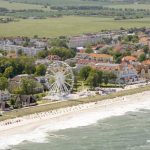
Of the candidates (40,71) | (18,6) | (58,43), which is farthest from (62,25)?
(40,71)

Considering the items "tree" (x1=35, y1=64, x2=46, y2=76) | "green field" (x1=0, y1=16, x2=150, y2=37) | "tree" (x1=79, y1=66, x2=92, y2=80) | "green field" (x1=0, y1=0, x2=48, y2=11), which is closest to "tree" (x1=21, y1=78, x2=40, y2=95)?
"tree" (x1=35, y1=64, x2=46, y2=76)

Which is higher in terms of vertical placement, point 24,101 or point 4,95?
point 4,95

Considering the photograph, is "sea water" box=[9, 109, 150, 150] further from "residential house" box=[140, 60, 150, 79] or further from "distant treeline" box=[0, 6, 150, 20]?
"distant treeline" box=[0, 6, 150, 20]

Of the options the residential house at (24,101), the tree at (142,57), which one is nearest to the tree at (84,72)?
the residential house at (24,101)

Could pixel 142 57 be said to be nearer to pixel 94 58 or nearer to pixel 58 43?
pixel 94 58

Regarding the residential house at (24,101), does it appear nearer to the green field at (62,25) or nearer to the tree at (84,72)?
the tree at (84,72)
